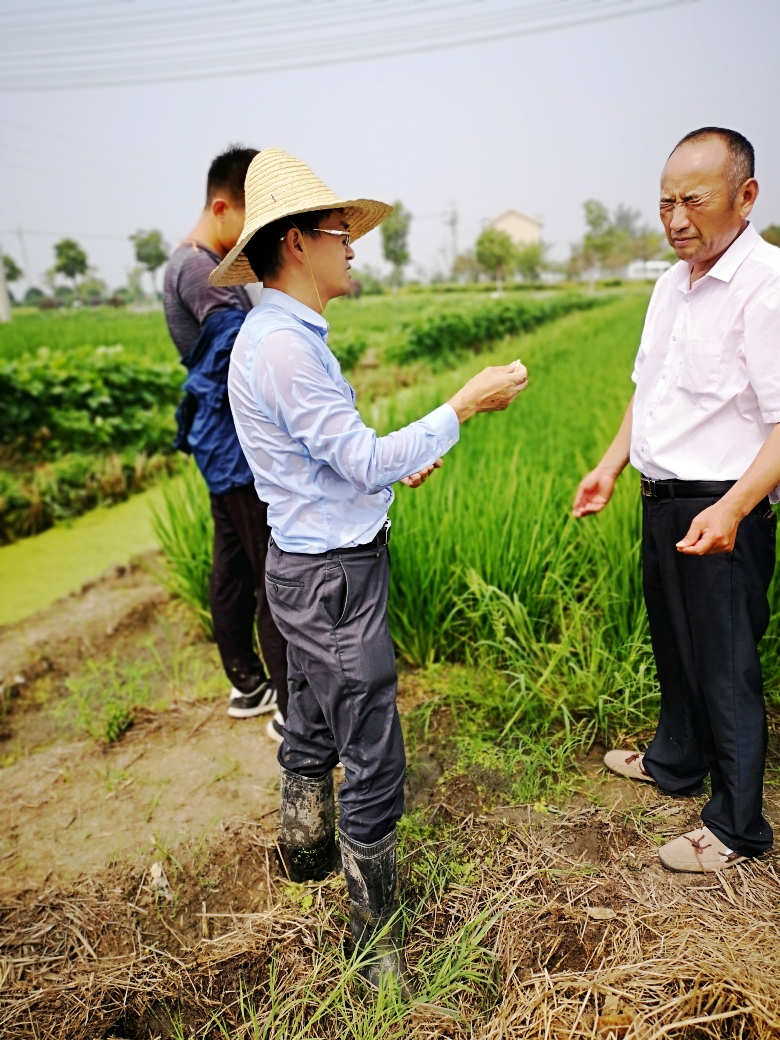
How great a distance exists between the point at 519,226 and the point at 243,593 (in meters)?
66.0

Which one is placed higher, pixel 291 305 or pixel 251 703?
pixel 291 305

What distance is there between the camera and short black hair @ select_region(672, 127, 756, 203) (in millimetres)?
1275

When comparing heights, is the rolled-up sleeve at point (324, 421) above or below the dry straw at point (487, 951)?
above

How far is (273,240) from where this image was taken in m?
1.22

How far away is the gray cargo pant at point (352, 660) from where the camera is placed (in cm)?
125

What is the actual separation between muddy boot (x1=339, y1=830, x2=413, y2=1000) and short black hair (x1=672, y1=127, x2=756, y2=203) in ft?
4.37

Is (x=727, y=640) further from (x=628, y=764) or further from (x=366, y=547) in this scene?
(x=366, y=547)

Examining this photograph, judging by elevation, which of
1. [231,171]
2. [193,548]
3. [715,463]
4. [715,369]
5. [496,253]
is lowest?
[496,253]

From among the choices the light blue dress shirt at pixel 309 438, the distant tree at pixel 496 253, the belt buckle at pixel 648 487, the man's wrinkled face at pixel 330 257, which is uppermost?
the man's wrinkled face at pixel 330 257

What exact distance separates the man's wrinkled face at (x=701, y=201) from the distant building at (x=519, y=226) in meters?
61.4

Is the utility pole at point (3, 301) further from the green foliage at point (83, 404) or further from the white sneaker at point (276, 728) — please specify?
the white sneaker at point (276, 728)

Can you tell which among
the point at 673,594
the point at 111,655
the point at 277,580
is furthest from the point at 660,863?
the point at 111,655

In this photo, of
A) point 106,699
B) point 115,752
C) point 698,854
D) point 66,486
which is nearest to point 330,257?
point 698,854

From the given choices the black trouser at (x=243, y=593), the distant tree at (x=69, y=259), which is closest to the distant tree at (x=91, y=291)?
the distant tree at (x=69, y=259)
